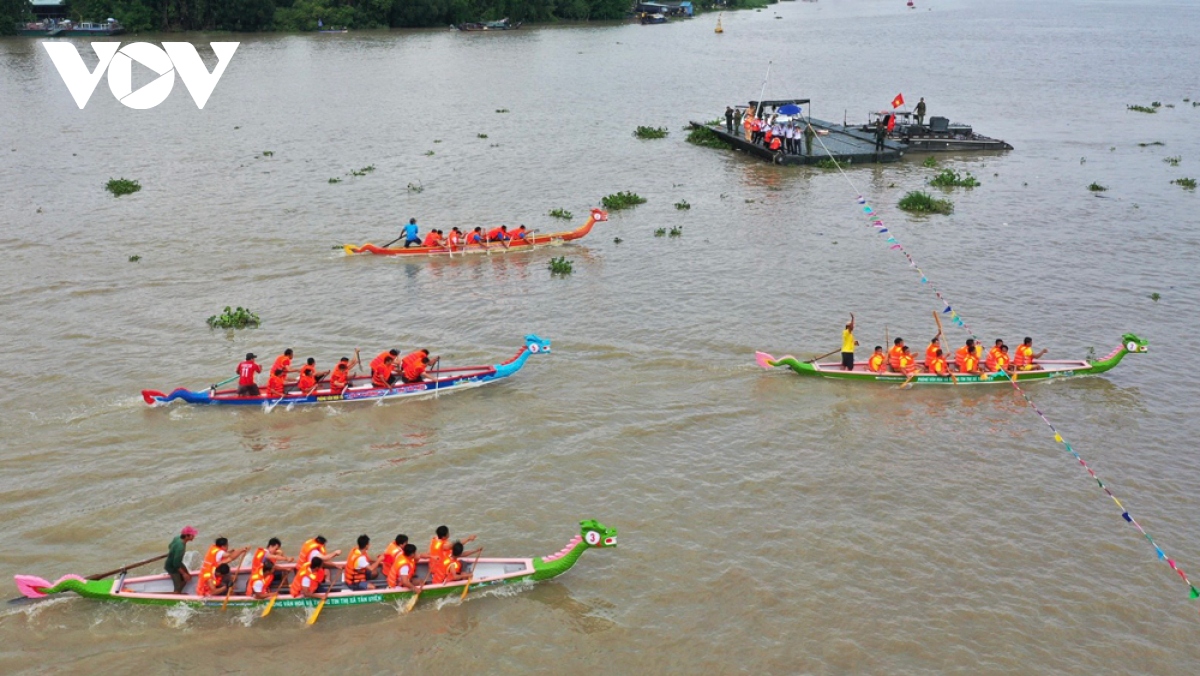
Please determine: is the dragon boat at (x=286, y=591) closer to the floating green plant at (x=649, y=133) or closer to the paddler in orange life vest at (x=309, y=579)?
the paddler in orange life vest at (x=309, y=579)

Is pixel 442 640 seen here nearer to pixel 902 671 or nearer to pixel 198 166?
pixel 902 671

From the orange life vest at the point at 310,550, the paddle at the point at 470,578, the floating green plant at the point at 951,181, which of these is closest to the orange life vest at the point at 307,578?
the orange life vest at the point at 310,550

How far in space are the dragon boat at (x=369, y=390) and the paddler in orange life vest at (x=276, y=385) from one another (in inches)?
2.5

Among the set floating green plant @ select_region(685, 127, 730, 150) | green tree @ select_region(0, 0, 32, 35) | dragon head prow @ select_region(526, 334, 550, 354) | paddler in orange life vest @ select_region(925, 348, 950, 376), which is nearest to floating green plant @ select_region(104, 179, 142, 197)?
dragon head prow @ select_region(526, 334, 550, 354)

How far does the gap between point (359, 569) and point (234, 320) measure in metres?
11.1

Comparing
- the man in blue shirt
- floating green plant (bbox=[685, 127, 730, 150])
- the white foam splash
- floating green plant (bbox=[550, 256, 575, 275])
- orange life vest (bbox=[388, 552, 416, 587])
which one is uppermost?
floating green plant (bbox=[685, 127, 730, 150])

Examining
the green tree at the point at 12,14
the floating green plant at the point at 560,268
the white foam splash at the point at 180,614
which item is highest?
the green tree at the point at 12,14

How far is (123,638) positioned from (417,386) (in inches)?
291

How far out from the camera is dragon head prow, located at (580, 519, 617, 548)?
41.5ft

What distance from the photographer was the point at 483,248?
27078mm

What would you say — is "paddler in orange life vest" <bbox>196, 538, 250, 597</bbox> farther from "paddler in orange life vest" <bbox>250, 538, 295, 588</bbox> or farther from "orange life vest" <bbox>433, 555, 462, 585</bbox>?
"orange life vest" <bbox>433, 555, 462, 585</bbox>

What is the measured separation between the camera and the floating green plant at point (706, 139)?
4244 cm

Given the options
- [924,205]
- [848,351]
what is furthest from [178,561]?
[924,205]

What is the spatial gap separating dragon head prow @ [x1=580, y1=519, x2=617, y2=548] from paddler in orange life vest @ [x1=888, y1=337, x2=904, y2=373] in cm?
867
